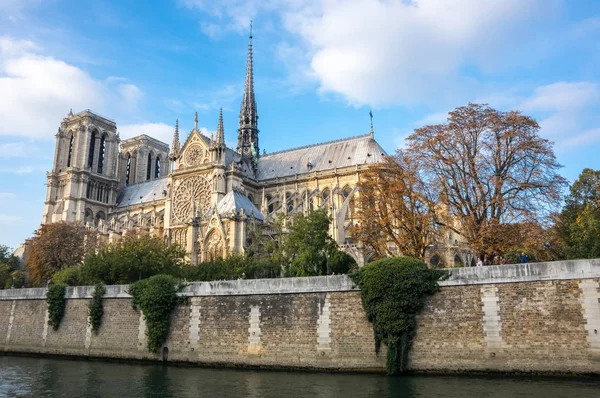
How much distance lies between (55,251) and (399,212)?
31.2 m

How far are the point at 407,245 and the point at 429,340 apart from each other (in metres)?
7.75

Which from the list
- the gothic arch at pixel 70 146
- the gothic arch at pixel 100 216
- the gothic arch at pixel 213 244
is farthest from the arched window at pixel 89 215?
the gothic arch at pixel 213 244

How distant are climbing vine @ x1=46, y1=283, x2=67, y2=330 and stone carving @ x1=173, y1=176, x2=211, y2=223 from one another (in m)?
25.5

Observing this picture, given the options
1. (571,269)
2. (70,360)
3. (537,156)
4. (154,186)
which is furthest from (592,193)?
(154,186)

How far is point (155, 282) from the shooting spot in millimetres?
23375

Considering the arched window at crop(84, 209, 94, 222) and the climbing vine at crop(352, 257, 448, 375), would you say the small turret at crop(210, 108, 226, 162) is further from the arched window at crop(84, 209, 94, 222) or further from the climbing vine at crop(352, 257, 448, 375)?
the climbing vine at crop(352, 257, 448, 375)

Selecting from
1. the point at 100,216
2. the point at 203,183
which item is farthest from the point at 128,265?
the point at 100,216

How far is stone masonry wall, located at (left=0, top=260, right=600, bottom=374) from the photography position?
1664cm

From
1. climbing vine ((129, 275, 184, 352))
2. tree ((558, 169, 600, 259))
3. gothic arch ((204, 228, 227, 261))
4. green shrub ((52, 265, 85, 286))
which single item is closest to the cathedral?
gothic arch ((204, 228, 227, 261))

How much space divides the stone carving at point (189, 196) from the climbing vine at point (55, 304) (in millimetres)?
25457

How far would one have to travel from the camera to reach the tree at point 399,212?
82.0ft

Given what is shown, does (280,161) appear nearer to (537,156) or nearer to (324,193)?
(324,193)

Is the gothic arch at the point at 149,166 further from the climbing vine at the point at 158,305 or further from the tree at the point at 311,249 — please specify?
the climbing vine at the point at 158,305

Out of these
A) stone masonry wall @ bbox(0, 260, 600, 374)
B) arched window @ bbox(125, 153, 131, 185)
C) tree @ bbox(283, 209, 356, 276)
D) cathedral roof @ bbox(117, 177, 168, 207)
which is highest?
arched window @ bbox(125, 153, 131, 185)
